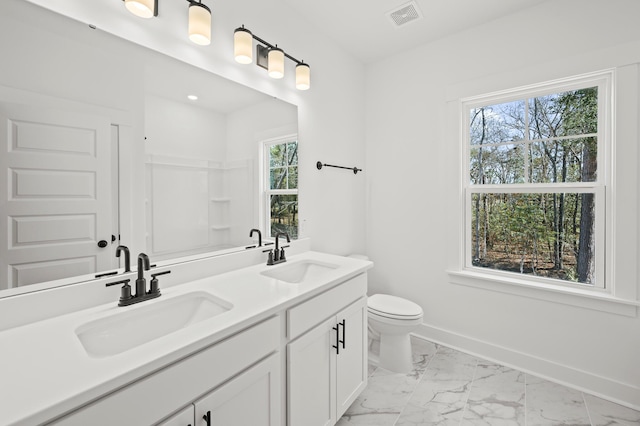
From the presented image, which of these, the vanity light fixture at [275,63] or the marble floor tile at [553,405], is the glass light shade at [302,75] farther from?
the marble floor tile at [553,405]

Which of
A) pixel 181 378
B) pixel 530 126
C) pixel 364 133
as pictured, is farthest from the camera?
pixel 364 133

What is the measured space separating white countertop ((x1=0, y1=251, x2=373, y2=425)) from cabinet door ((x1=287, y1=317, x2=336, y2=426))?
221 millimetres

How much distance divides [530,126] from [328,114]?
1.52 m

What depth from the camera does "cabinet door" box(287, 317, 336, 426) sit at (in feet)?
3.80

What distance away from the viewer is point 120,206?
1.18 metres

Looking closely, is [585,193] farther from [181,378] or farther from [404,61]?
[181,378]

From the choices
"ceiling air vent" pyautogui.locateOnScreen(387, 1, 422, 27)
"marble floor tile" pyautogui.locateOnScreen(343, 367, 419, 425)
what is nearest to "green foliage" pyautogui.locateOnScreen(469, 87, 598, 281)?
"ceiling air vent" pyautogui.locateOnScreen(387, 1, 422, 27)

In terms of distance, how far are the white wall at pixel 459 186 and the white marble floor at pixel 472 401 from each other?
0.14m

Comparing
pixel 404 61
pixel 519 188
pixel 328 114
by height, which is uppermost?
pixel 404 61

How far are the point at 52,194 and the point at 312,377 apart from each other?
4.13ft

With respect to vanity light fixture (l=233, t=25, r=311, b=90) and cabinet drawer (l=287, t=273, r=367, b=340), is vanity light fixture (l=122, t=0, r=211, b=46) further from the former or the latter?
cabinet drawer (l=287, t=273, r=367, b=340)

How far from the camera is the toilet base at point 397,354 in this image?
6.64 ft

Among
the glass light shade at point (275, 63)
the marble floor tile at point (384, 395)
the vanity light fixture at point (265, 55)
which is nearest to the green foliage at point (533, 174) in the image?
the marble floor tile at point (384, 395)

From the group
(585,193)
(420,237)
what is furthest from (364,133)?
(585,193)
